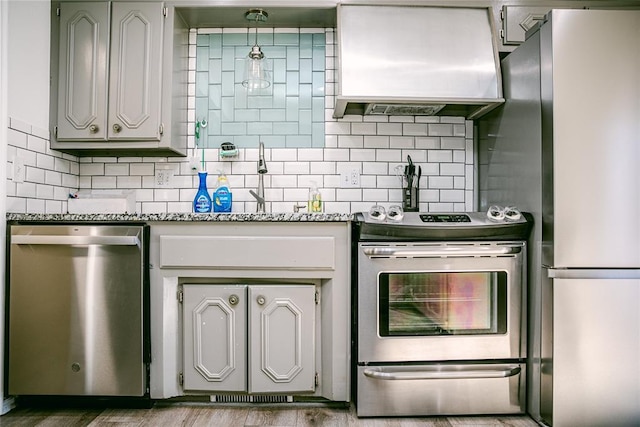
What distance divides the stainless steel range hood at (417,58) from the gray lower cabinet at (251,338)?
1.07m

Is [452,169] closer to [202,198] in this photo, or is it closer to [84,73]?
[202,198]

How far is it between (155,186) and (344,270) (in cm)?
136

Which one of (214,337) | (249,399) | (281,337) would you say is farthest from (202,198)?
(249,399)

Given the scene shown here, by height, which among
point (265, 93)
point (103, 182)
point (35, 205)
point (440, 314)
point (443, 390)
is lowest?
point (443, 390)

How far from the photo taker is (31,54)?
2246 millimetres

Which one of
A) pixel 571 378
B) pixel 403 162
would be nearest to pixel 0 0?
pixel 403 162

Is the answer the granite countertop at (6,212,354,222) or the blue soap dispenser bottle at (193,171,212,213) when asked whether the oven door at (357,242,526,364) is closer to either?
the granite countertop at (6,212,354,222)

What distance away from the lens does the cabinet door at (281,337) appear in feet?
6.52

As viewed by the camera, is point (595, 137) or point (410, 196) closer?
point (595, 137)

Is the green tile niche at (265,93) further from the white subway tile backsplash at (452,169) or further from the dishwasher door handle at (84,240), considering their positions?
the dishwasher door handle at (84,240)

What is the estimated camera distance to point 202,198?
2539mm

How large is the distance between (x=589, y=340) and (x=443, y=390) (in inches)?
24.3


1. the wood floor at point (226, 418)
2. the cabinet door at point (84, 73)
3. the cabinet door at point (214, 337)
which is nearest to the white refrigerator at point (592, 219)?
the wood floor at point (226, 418)

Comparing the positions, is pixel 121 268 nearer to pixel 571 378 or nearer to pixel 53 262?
pixel 53 262
